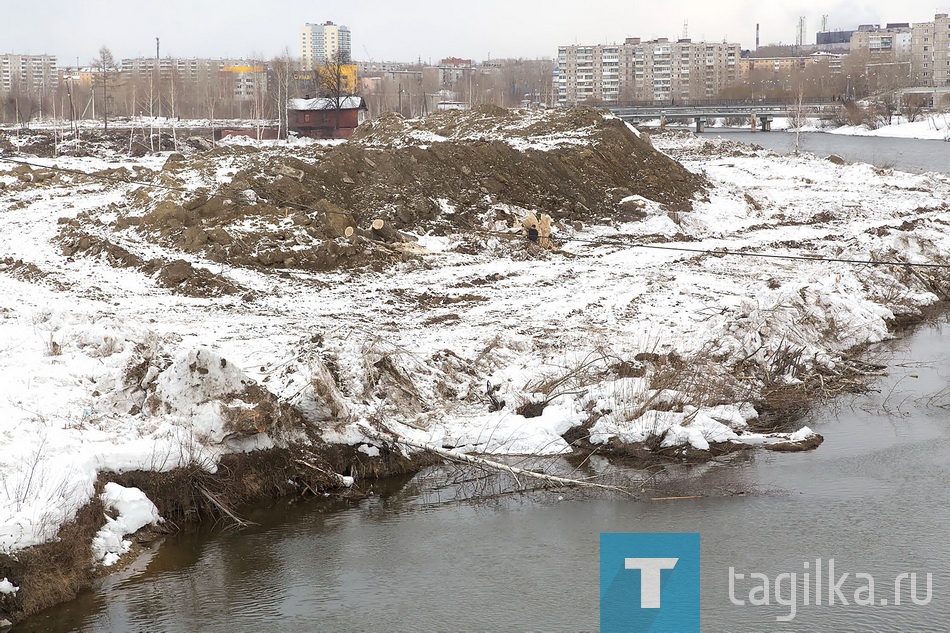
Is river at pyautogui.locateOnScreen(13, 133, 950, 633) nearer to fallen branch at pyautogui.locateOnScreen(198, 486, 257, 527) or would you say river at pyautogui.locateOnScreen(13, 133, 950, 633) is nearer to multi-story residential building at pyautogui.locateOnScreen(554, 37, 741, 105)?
fallen branch at pyautogui.locateOnScreen(198, 486, 257, 527)

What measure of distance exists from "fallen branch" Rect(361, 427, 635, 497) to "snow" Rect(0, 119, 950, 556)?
25 centimetres

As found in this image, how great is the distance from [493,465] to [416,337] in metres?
4.68

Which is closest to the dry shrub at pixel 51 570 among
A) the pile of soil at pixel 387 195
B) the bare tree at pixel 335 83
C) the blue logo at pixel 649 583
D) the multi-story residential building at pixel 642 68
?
the blue logo at pixel 649 583

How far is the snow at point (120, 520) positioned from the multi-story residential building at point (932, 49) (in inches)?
5707

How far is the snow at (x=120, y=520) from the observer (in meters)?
8.69

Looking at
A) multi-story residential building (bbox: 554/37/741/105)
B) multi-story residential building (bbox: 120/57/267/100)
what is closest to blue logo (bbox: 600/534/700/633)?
multi-story residential building (bbox: 120/57/267/100)

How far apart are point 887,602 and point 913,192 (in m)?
28.2

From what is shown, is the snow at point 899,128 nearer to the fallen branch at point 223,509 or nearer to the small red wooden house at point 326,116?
the small red wooden house at point 326,116

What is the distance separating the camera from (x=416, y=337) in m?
14.8

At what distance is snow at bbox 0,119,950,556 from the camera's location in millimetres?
10094

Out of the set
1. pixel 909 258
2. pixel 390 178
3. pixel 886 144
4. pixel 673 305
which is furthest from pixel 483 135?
pixel 886 144

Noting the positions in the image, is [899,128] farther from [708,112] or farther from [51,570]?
[51,570]

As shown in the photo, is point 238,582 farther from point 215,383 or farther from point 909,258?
point 909,258

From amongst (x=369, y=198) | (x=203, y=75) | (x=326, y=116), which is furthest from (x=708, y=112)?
(x=369, y=198)
